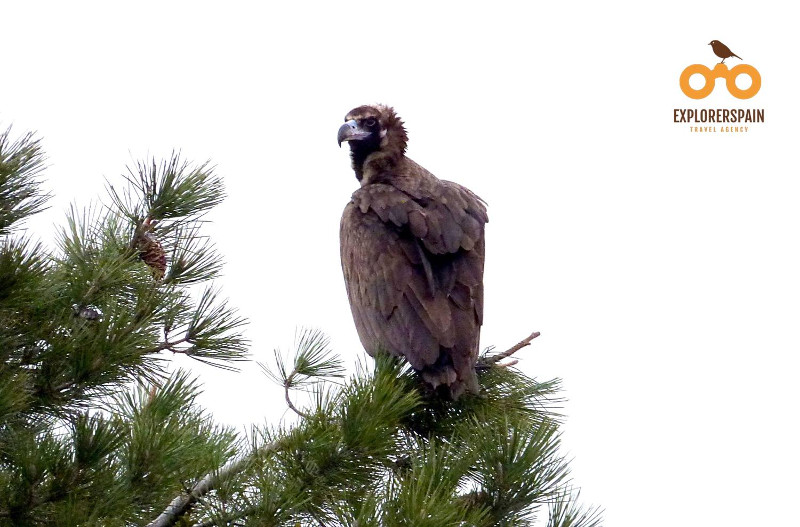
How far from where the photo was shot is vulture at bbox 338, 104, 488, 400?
4715mm

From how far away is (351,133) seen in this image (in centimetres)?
675

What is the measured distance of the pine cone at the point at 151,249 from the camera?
3.87 meters

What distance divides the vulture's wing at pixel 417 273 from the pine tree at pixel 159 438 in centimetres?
99

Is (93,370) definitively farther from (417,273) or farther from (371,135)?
(371,135)

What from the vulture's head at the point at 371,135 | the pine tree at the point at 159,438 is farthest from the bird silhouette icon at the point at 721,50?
the pine tree at the point at 159,438

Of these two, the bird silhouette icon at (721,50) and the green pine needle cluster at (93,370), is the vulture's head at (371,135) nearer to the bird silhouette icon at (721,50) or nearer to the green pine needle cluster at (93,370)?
the green pine needle cluster at (93,370)

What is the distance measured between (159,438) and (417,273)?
236cm

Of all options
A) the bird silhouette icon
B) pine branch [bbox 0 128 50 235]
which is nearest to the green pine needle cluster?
pine branch [bbox 0 128 50 235]

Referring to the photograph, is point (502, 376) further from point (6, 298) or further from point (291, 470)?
point (6, 298)

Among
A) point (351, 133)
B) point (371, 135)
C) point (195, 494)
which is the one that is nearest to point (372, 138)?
point (371, 135)

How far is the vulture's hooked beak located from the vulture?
61 cm

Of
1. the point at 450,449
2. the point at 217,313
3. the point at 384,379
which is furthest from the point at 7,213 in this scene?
the point at 450,449

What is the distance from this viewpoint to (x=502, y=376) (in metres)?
4.70

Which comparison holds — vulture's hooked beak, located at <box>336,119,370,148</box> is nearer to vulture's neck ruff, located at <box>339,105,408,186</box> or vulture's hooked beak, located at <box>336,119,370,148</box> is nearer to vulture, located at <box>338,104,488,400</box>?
vulture's neck ruff, located at <box>339,105,408,186</box>
